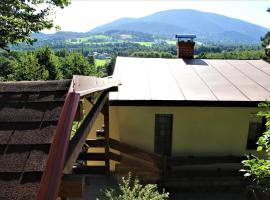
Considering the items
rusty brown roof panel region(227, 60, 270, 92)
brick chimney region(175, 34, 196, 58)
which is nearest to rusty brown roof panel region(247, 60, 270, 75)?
rusty brown roof panel region(227, 60, 270, 92)

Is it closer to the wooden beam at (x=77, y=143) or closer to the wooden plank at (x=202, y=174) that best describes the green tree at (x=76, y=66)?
the wooden plank at (x=202, y=174)

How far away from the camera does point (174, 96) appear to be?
905cm

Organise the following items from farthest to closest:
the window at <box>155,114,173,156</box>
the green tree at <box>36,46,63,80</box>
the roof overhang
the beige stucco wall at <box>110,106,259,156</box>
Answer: the green tree at <box>36,46,63,80</box> → the window at <box>155,114,173,156</box> → the beige stucco wall at <box>110,106,259,156</box> → the roof overhang

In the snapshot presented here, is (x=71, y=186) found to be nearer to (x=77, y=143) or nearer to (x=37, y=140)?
(x=37, y=140)

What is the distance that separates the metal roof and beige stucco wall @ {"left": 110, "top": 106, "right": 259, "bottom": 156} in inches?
19.4

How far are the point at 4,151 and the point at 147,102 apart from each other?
6913 mm

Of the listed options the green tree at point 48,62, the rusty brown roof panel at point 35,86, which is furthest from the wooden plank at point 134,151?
the green tree at point 48,62

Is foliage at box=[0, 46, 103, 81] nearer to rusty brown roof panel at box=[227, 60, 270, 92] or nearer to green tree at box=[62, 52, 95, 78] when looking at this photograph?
green tree at box=[62, 52, 95, 78]

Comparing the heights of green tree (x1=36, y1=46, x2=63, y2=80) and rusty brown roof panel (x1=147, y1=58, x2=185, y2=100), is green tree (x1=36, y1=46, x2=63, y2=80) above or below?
below

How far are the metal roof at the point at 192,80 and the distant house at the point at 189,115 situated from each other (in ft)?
0.09

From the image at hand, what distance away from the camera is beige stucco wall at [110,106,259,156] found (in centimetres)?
945

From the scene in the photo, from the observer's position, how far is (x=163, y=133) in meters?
9.80

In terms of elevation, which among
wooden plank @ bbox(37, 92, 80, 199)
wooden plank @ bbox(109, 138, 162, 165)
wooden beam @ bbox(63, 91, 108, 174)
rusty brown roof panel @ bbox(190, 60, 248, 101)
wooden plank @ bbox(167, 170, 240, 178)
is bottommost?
wooden plank @ bbox(167, 170, 240, 178)

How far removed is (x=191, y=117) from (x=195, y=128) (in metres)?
0.36
